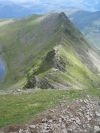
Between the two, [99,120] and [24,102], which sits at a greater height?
[24,102]

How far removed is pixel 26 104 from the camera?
3378 centimetres

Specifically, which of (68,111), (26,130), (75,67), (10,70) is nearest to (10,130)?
(26,130)

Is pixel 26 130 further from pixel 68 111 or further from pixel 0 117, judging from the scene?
pixel 68 111

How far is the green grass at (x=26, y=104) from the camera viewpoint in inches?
1138

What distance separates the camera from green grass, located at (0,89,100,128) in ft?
94.8

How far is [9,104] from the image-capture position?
3484 cm

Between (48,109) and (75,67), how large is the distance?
10545 centimetres

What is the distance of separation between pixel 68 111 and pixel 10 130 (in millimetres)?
7914

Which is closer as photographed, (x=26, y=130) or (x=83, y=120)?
(x=26, y=130)

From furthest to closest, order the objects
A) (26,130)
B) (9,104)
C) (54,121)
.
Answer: (9,104), (54,121), (26,130)

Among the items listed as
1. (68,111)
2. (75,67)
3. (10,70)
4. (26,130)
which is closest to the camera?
(26,130)

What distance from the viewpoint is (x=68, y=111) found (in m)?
30.5

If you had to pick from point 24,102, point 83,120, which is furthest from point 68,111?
point 24,102

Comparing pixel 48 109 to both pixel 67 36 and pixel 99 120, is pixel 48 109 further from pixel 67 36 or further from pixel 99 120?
pixel 67 36
